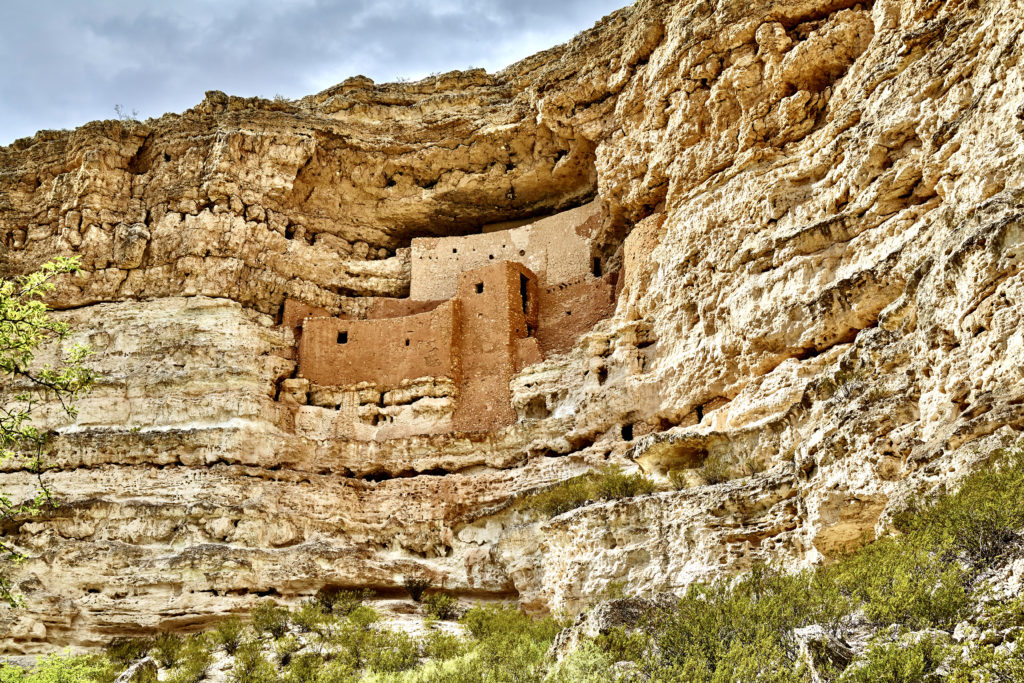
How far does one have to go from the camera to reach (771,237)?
59.5ft

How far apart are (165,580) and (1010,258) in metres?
15.7

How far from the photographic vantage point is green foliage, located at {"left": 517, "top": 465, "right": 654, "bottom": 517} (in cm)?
1544

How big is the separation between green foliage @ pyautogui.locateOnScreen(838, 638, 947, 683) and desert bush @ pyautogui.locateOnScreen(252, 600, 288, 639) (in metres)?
11.0

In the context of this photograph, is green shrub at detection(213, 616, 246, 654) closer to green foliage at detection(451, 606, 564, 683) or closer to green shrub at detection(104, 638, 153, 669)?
green shrub at detection(104, 638, 153, 669)

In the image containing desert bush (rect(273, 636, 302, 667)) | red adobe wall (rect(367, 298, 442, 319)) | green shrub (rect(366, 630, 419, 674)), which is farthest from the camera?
red adobe wall (rect(367, 298, 442, 319))

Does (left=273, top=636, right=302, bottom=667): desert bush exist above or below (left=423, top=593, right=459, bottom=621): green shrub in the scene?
below

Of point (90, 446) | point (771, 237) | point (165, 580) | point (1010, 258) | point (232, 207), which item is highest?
point (232, 207)

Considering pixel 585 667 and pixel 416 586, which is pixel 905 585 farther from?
pixel 416 586

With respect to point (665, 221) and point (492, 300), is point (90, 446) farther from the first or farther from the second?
point (665, 221)

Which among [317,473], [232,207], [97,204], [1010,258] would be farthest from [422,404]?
[1010,258]

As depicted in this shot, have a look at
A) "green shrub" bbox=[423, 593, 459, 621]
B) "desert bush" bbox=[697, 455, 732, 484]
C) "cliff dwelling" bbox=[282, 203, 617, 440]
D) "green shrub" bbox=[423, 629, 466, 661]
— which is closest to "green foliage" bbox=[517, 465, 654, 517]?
"desert bush" bbox=[697, 455, 732, 484]

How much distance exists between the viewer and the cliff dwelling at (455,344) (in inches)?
919

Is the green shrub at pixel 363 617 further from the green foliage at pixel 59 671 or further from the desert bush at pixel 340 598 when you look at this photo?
the green foliage at pixel 59 671

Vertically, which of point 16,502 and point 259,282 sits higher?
point 259,282
